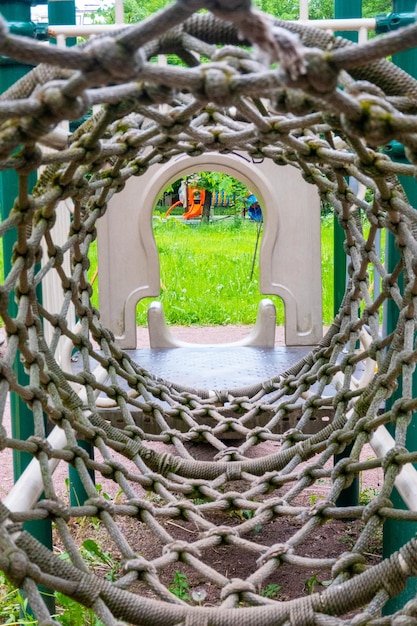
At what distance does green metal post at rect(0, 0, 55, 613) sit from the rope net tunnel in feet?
0.35

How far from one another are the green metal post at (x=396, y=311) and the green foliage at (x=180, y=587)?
422mm

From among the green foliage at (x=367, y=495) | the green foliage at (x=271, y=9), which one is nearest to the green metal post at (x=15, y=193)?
the green foliage at (x=367, y=495)

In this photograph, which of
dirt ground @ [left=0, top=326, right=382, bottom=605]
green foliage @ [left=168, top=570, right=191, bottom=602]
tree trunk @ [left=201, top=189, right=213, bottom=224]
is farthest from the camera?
tree trunk @ [left=201, top=189, right=213, bottom=224]

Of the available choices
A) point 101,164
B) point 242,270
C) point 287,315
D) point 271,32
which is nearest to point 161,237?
point 242,270

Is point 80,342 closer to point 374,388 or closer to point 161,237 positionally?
point 374,388

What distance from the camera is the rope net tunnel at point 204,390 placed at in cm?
65

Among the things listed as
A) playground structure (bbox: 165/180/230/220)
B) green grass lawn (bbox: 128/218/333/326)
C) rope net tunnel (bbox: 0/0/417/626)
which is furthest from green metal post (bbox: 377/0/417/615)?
playground structure (bbox: 165/180/230/220)

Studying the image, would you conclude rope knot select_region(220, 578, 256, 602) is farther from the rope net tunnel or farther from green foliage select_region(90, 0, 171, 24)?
green foliage select_region(90, 0, 171, 24)

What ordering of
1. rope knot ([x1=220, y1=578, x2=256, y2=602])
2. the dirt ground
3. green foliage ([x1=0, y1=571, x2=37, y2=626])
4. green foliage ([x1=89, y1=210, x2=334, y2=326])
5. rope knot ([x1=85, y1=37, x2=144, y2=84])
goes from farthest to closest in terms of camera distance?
green foliage ([x1=89, y1=210, x2=334, y2=326]) < the dirt ground < green foliage ([x1=0, y1=571, x2=37, y2=626]) < rope knot ([x1=220, y1=578, x2=256, y2=602]) < rope knot ([x1=85, y1=37, x2=144, y2=84])

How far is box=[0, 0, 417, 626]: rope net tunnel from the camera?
2.12 feet

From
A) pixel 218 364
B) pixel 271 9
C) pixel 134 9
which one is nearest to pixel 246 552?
pixel 218 364

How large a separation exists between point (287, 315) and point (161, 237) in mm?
7774

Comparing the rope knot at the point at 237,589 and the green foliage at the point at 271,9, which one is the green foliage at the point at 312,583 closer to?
the rope knot at the point at 237,589

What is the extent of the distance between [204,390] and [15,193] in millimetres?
770
